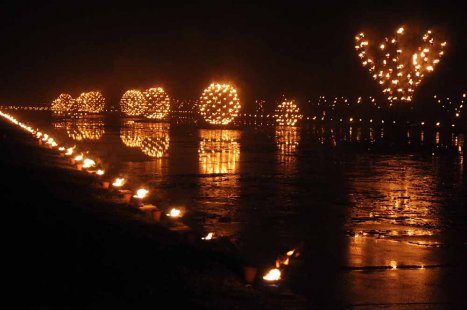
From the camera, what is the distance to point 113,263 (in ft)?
27.6

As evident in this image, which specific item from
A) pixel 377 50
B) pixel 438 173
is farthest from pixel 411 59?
pixel 438 173

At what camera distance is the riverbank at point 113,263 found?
7.21 m

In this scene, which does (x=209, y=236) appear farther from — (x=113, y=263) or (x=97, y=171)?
(x=97, y=171)

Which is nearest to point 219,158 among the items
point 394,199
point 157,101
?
point 394,199

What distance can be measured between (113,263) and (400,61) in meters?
66.1

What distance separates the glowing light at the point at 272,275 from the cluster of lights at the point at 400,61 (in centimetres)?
6441

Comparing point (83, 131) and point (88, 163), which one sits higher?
point (83, 131)

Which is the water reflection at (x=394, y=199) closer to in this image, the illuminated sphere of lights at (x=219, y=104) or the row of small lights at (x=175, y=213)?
the row of small lights at (x=175, y=213)

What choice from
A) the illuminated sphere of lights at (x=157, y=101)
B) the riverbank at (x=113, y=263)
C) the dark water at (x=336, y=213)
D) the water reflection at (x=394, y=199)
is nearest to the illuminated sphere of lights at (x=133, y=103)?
the illuminated sphere of lights at (x=157, y=101)

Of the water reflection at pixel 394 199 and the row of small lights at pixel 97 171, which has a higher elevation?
the row of small lights at pixel 97 171

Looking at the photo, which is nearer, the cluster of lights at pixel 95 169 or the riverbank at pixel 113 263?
the riverbank at pixel 113 263

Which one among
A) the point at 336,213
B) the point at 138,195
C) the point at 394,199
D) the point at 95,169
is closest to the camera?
the point at 336,213

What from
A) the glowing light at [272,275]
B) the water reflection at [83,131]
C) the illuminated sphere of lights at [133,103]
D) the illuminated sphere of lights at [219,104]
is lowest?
the glowing light at [272,275]

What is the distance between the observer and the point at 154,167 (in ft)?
79.8
